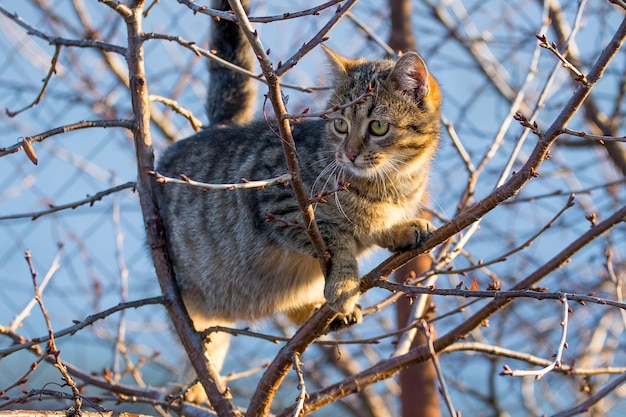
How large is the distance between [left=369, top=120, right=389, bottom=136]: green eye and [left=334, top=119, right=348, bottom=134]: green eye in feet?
0.29

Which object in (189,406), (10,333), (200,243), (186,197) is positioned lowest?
(189,406)

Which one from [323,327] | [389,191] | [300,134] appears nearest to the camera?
[323,327]

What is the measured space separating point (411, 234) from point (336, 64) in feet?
2.39

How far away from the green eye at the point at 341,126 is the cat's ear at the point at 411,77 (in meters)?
0.23

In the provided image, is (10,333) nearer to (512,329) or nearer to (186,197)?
(186,197)

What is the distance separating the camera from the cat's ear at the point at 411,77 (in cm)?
261

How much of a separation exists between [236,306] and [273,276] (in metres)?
0.23

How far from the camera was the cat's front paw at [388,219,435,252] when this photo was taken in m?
2.46

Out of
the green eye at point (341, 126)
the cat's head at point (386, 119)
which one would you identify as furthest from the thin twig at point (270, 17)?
the green eye at point (341, 126)

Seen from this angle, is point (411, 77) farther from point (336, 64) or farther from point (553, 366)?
point (553, 366)

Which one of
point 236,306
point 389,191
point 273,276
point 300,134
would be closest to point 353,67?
point 300,134

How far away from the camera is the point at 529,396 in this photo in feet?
15.8

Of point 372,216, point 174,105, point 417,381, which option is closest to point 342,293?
point 372,216

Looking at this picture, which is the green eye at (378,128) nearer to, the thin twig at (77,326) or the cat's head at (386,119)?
the cat's head at (386,119)
